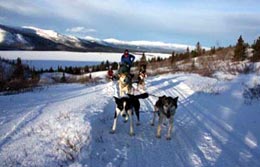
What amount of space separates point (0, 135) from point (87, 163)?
11.5 ft

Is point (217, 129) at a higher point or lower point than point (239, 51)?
lower

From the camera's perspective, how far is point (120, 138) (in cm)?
849

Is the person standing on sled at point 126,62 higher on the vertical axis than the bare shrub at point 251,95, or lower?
higher

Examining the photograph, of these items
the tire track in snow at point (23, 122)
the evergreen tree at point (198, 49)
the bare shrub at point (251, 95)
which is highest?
the evergreen tree at point (198, 49)

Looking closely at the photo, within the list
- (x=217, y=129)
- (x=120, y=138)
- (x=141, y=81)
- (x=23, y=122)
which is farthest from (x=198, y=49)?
(x=120, y=138)

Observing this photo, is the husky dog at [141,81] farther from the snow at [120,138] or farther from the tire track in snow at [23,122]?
the tire track in snow at [23,122]

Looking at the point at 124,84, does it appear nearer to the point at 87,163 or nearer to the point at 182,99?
the point at 182,99

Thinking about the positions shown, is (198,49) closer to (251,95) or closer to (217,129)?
(251,95)

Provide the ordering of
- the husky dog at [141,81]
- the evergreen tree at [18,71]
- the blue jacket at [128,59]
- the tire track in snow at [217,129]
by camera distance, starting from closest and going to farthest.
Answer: the tire track in snow at [217,129] → the blue jacket at [128,59] → the husky dog at [141,81] → the evergreen tree at [18,71]

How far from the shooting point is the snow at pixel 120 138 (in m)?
7.09

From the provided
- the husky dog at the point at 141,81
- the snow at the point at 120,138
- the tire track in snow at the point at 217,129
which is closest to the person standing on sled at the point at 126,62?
the snow at the point at 120,138

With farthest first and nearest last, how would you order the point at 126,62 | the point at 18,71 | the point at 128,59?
the point at 18,71, the point at 128,59, the point at 126,62

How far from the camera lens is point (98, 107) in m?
12.4

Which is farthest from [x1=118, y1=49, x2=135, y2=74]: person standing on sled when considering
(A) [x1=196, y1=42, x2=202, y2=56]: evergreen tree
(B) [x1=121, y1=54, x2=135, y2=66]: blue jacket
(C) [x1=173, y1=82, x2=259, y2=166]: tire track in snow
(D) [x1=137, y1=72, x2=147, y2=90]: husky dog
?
(A) [x1=196, y1=42, x2=202, y2=56]: evergreen tree
